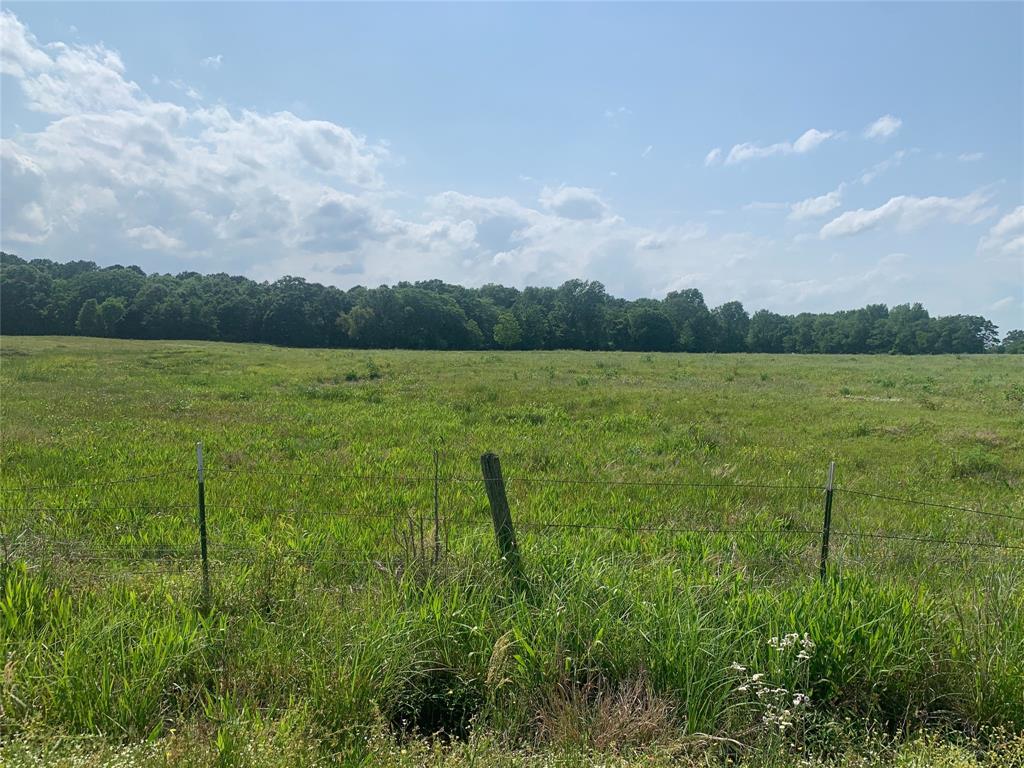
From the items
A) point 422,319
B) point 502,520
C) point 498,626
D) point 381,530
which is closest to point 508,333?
point 422,319

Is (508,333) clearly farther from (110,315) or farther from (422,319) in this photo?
(110,315)

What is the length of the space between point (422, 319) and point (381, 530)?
302 ft

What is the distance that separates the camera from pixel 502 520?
4.41 metres

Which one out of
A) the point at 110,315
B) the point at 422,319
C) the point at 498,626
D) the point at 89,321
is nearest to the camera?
the point at 498,626

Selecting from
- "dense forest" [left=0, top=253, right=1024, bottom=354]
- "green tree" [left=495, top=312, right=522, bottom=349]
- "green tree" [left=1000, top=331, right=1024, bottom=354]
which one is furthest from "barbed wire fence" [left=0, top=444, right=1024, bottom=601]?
"green tree" [left=1000, top=331, right=1024, bottom=354]

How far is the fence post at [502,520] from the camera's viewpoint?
436 cm

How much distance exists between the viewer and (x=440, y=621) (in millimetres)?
3816

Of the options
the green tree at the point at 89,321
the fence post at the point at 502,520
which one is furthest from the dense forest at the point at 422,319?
the fence post at the point at 502,520

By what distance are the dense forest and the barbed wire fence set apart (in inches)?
3406

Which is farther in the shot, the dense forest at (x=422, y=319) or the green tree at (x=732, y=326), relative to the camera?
the green tree at (x=732, y=326)

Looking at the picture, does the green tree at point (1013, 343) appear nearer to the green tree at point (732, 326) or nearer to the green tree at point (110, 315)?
the green tree at point (732, 326)

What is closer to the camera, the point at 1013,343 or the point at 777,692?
the point at 777,692

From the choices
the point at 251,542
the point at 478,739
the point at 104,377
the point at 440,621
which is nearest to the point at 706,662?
the point at 478,739

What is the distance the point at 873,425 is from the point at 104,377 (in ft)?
94.5
